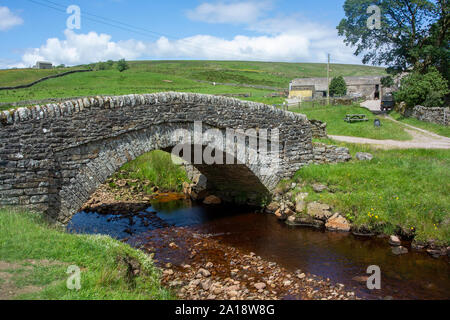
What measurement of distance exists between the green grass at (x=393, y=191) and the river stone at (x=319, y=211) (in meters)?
0.25

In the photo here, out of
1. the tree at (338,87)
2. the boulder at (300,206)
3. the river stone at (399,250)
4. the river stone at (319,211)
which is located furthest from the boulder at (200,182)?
the tree at (338,87)

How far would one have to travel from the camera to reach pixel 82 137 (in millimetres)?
9945

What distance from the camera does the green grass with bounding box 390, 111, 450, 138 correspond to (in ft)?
73.0

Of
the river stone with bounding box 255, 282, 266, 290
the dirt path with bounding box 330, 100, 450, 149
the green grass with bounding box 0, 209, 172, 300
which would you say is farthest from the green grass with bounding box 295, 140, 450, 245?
the green grass with bounding box 0, 209, 172, 300

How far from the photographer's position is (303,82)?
53.1 m

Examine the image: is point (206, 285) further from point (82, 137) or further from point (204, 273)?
point (82, 137)

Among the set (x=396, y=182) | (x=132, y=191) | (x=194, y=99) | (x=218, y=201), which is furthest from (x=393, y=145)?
(x=132, y=191)

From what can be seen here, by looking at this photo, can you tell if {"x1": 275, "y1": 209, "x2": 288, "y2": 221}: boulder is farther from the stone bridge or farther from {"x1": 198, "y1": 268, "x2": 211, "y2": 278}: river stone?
{"x1": 198, "y1": 268, "x2": 211, "y2": 278}: river stone

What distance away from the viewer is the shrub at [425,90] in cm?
2594

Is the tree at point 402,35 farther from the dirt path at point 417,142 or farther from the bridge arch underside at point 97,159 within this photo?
the bridge arch underside at point 97,159

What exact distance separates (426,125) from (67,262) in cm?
2389

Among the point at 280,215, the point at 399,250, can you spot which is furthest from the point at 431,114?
the point at 399,250

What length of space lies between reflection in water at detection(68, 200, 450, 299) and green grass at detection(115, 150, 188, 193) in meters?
1.89

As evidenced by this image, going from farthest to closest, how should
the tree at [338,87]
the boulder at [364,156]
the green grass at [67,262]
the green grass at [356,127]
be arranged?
1. the tree at [338,87]
2. the green grass at [356,127]
3. the boulder at [364,156]
4. the green grass at [67,262]
